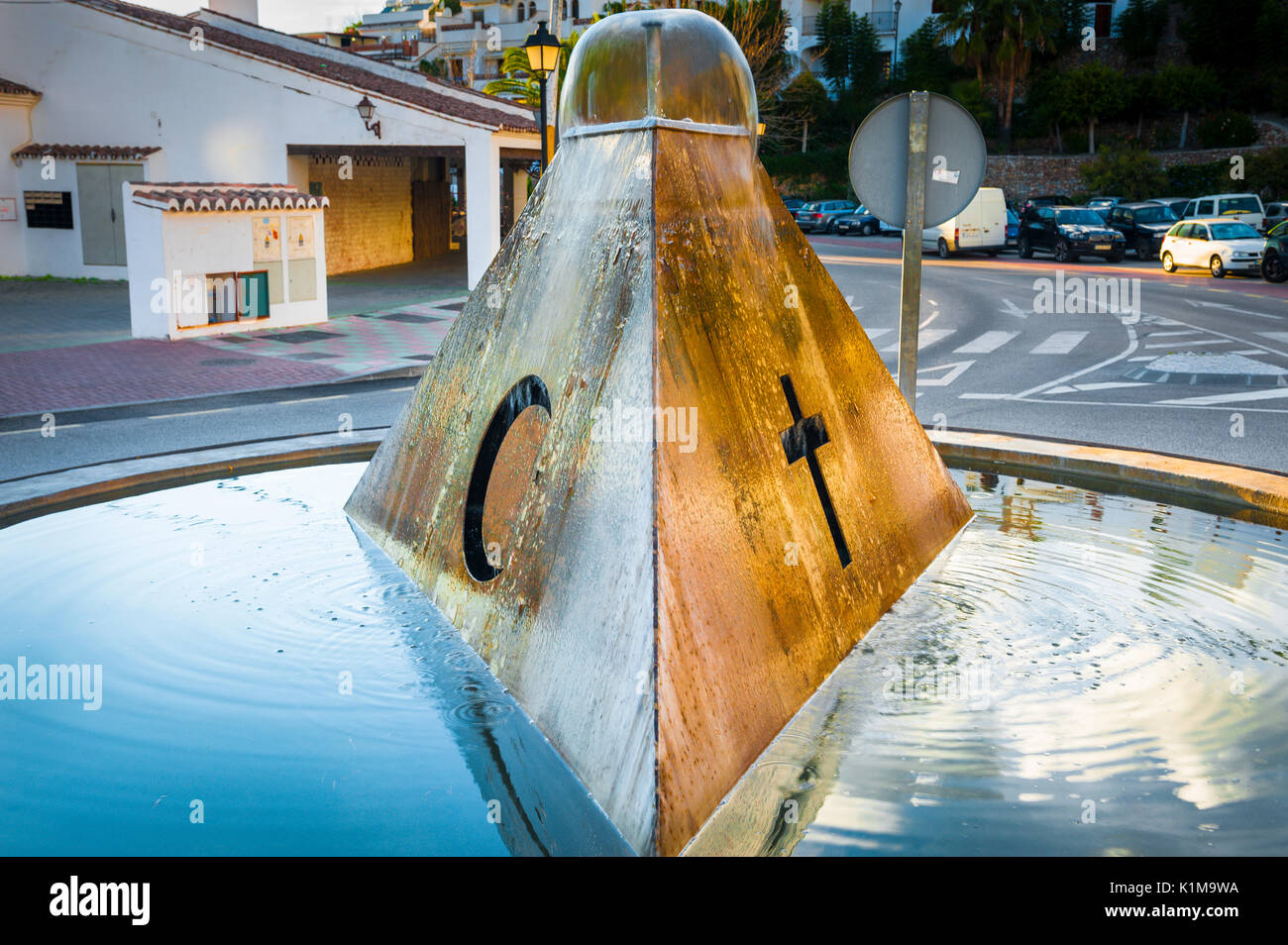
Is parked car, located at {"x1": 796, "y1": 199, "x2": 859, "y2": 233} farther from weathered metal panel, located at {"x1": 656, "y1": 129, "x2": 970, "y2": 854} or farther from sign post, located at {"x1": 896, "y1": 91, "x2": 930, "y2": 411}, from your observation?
weathered metal panel, located at {"x1": 656, "y1": 129, "x2": 970, "y2": 854}

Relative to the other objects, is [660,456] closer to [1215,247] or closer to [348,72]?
[348,72]

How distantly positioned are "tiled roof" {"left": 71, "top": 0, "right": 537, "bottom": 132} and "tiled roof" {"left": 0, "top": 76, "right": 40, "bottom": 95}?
222 centimetres

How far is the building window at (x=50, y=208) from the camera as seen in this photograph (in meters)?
25.1

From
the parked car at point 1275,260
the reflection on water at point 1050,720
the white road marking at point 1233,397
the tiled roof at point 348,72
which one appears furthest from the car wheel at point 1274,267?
the reflection on water at point 1050,720

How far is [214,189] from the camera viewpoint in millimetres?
17844

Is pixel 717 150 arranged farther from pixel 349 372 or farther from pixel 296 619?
pixel 349 372

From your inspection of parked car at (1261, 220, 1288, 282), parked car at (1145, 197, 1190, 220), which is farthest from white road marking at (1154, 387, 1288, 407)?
parked car at (1145, 197, 1190, 220)

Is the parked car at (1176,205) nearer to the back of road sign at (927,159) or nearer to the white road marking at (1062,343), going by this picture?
the white road marking at (1062,343)

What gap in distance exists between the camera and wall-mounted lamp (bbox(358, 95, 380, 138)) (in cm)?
2265

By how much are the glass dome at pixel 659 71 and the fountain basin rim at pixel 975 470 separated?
410 centimetres

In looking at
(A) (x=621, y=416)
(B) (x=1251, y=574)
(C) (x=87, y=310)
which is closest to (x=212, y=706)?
(A) (x=621, y=416)
